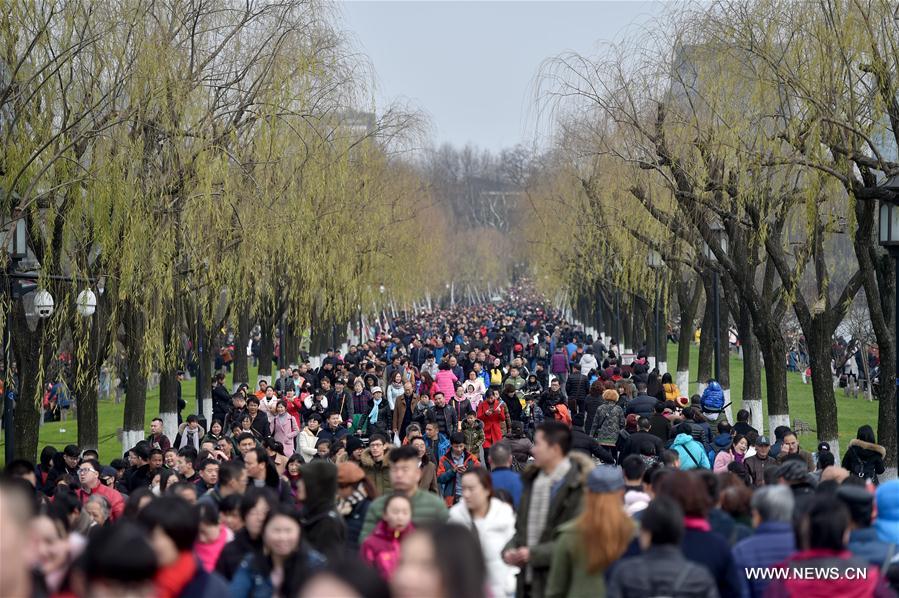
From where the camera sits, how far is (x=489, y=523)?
8.57 m

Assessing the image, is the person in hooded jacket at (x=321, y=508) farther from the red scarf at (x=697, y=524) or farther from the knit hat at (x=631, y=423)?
the knit hat at (x=631, y=423)

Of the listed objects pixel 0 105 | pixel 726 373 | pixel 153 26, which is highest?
pixel 153 26

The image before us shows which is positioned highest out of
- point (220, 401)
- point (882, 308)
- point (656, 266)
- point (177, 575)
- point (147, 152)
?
point (147, 152)

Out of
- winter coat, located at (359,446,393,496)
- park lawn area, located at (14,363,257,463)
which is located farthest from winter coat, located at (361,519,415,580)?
park lawn area, located at (14,363,257,463)

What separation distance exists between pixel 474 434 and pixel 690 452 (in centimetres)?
368

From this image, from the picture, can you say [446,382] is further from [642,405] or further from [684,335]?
[684,335]

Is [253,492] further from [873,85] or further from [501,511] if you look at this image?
[873,85]

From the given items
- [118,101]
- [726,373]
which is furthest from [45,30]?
[726,373]

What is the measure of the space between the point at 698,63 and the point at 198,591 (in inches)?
618

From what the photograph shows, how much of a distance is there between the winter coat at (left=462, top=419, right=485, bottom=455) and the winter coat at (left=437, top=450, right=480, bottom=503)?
1411mm

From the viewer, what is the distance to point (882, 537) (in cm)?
801

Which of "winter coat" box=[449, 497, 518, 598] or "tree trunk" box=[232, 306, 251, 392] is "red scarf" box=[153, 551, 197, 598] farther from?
"tree trunk" box=[232, 306, 251, 392]

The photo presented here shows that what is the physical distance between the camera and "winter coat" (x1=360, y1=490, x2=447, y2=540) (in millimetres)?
8484

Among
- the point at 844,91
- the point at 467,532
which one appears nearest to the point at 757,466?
the point at 844,91
